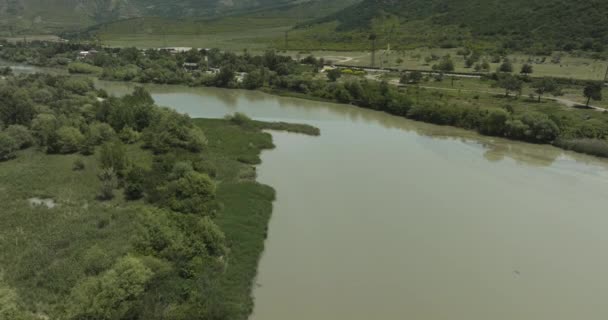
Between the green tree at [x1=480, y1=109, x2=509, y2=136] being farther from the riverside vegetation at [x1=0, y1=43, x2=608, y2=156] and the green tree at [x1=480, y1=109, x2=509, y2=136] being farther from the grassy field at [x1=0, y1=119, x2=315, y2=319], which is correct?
the grassy field at [x1=0, y1=119, x2=315, y2=319]

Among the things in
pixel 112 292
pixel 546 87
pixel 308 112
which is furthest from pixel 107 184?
pixel 546 87

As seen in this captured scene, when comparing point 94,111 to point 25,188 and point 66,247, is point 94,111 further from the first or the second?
point 66,247

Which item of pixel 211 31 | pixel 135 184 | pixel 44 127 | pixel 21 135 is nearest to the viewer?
pixel 135 184

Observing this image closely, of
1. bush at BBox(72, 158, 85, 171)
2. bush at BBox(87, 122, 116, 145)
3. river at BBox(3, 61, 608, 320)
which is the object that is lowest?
river at BBox(3, 61, 608, 320)

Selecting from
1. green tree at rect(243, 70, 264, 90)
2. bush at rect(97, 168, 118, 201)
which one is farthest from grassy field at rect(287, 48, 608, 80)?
bush at rect(97, 168, 118, 201)

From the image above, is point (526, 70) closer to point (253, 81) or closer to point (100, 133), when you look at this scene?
point (253, 81)

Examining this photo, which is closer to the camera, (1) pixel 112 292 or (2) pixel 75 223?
(1) pixel 112 292

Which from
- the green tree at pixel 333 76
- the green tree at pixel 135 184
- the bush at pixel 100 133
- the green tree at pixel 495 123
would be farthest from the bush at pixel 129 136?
the green tree at pixel 333 76
